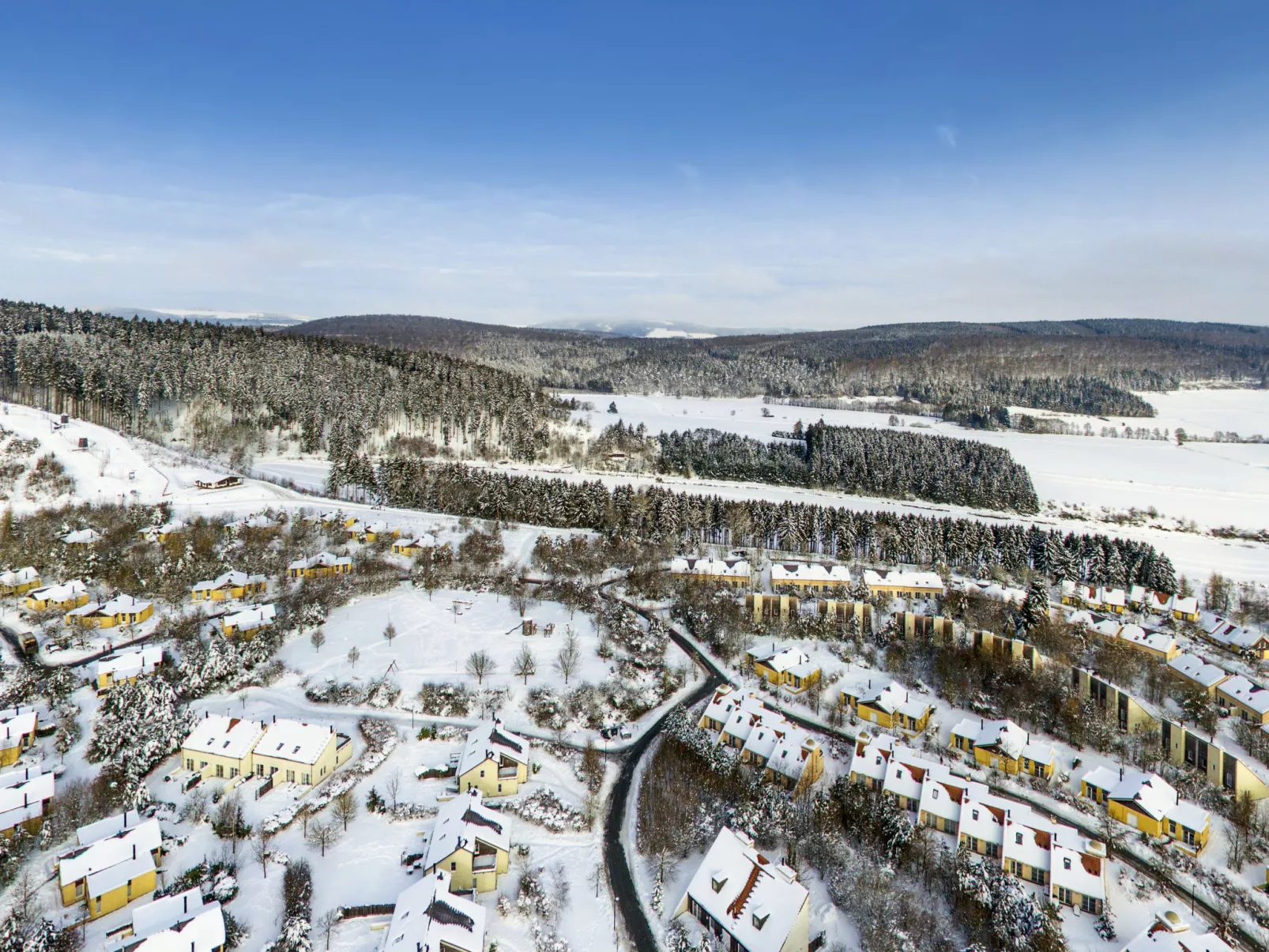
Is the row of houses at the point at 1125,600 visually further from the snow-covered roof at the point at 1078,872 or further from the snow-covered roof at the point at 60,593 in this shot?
the snow-covered roof at the point at 60,593

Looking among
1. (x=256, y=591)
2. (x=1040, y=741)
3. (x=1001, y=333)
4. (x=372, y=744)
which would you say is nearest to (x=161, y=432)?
(x=256, y=591)

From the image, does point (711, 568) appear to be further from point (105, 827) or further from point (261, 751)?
point (105, 827)

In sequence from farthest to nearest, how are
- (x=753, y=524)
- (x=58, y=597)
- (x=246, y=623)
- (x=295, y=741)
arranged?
1. (x=753, y=524)
2. (x=58, y=597)
3. (x=246, y=623)
4. (x=295, y=741)

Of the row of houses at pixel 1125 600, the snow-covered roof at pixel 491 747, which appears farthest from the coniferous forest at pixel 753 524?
the snow-covered roof at pixel 491 747

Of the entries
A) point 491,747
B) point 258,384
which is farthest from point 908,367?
point 491,747

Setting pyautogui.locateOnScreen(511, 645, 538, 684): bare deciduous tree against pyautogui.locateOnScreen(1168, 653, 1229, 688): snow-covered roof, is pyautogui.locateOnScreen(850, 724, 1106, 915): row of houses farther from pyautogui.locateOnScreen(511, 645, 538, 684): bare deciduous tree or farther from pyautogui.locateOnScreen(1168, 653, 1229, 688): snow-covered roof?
pyautogui.locateOnScreen(511, 645, 538, 684): bare deciduous tree

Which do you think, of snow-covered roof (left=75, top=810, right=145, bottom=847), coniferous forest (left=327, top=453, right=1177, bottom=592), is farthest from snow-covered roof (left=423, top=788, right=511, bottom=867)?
coniferous forest (left=327, top=453, right=1177, bottom=592)

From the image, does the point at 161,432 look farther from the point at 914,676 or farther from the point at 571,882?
the point at 914,676
